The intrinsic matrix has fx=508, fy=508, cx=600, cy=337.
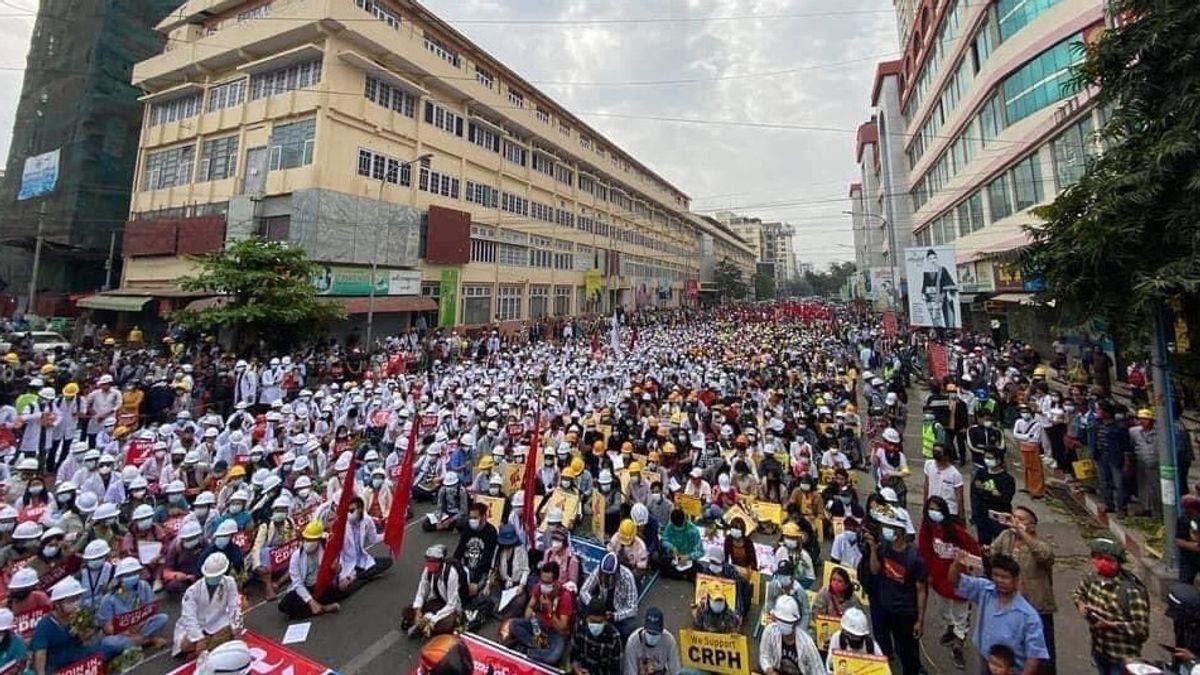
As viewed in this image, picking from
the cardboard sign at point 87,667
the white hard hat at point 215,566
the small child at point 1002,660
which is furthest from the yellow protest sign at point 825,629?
the cardboard sign at point 87,667

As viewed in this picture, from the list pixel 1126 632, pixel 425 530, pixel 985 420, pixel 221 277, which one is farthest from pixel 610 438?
pixel 221 277

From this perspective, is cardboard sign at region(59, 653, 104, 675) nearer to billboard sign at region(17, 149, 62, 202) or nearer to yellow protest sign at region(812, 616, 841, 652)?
yellow protest sign at region(812, 616, 841, 652)

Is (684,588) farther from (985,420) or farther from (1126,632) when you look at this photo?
(985,420)

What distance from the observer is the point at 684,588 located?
21.0ft

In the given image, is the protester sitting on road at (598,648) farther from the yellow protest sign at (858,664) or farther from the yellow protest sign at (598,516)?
the yellow protest sign at (598,516)

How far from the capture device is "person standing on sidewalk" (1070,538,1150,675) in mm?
3744

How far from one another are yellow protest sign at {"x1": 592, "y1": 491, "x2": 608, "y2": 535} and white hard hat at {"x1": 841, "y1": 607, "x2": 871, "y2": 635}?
3945 mm

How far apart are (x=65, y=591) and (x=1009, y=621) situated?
25.1 feet

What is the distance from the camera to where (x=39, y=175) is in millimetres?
30500

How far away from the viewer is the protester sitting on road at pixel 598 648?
461 centimetres

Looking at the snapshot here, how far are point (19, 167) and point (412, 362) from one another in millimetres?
34078

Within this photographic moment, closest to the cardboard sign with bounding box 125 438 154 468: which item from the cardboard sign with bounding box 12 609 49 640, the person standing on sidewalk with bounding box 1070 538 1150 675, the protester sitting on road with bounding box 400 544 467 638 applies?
the cardboard sign with bounding box 12 609 49 640

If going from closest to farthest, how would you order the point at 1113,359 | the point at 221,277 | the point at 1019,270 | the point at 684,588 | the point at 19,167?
the point at 684,588, the point at 1019,270, the point at 1113,359, the point at 221,277, the point at 19,167

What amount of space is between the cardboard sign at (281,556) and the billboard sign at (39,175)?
37.1 m
